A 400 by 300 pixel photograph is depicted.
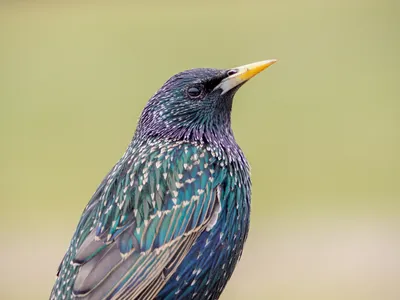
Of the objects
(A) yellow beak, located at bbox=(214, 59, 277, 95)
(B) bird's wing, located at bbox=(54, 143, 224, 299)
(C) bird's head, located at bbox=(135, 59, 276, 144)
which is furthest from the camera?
(C) bird's head, located at bbox=(135, 59, 276, 144)

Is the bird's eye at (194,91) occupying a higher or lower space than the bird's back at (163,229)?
higher

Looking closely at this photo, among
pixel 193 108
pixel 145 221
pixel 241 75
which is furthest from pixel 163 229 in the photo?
pixel 241 75

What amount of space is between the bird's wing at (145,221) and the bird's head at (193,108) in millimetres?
109

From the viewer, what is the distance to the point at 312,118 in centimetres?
872

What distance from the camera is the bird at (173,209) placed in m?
3.64

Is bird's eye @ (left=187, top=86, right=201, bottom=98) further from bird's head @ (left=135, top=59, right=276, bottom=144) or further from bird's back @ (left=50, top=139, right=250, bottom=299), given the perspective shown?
bird's back @ (left=50, top=139, right=250, bottom=299)

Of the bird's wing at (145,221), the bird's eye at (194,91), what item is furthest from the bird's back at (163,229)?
the bird's eye at (194,91)

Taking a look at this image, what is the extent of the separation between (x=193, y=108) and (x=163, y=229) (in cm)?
68

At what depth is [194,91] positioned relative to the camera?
4.10 m

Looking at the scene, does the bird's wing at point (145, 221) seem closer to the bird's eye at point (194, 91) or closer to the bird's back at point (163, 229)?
the bird's back at point (163, 229)

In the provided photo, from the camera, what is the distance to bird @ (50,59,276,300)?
143 inches

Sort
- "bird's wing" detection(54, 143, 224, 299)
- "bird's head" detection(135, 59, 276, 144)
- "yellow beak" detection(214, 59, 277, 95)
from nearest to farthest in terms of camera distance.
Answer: "bird's wing" detection(54, 143, 224, 299) → "yellow beak" detection(214, 59, 277, 95) → "bird's head" detection(135, 59, 276, 144)

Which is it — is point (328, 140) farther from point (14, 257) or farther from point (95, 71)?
point (14, 257)

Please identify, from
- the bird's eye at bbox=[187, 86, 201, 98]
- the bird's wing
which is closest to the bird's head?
the bird's eye at bbox=[187, 86, 201, 98]
